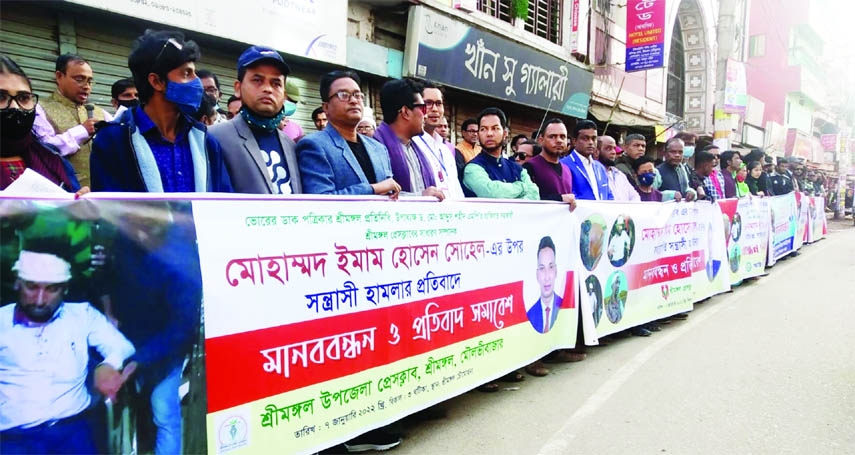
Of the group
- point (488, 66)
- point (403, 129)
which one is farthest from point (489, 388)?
point (488, 66)

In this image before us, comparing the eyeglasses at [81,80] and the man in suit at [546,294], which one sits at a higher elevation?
the eyeglasses at [81,80]

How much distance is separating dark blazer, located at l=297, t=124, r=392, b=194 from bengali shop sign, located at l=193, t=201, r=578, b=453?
1.06 feet

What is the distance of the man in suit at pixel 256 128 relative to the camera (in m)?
2.89

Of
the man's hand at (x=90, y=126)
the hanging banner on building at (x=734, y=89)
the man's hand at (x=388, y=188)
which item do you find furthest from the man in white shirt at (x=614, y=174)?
the hanging banner on building at (x=734, y=89)

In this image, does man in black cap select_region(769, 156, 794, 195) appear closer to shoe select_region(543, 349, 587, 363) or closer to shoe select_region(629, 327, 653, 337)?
shoe select_region(629, 327, 653, 337)

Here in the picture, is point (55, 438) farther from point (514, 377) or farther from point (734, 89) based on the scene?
point (734, 89)

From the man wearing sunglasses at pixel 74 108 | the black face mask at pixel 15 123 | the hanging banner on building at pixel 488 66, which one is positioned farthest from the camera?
the hanging banner on building at pixel 488 66

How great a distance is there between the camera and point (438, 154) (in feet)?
14.3

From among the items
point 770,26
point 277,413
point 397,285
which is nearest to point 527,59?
point 397,285

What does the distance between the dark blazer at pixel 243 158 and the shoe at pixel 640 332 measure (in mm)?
4147

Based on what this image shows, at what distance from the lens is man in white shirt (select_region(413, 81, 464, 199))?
422 cm

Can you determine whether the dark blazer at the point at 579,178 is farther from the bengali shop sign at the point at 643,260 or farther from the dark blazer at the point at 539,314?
the dark blazer at the point at 539,314

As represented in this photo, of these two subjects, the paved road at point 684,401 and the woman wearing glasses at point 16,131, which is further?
the paved road at point 684,401

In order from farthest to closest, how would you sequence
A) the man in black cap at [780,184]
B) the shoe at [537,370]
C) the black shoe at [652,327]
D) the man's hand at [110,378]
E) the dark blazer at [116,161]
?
the man in black cap at [780,184] < the black shoe at [652,327] < the shoe at [537,370] < the dark blazer at [116,161] < the man's hand at [110,378]
